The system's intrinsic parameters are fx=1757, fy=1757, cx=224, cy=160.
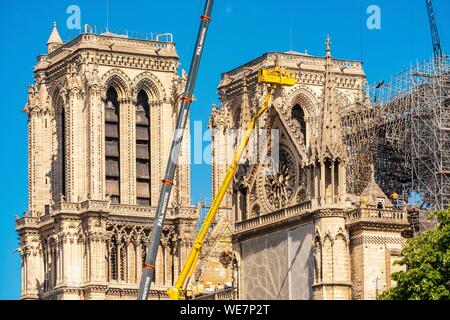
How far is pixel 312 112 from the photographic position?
127m

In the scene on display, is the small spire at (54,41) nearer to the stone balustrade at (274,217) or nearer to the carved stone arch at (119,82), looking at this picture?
the carved stone arch at (119,82)

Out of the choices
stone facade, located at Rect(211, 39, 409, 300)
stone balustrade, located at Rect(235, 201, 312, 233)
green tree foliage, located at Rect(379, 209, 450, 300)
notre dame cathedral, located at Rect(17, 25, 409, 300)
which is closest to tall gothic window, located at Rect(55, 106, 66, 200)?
notre dame cathedral, located at Rect(17, 25, 409, 300)

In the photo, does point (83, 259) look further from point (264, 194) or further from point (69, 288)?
point (264, 194)

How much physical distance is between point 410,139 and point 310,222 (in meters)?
13.7

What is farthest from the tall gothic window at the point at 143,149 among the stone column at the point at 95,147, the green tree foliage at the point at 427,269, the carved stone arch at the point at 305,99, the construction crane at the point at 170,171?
the green tree foliage at the point at 427,269

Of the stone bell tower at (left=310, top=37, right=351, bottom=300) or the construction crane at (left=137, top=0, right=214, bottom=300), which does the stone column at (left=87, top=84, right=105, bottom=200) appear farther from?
the construction crane at (left=137, top=0, right=214, bottom=300)

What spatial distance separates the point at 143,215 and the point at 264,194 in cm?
3666

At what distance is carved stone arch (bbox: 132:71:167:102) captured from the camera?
443 ft

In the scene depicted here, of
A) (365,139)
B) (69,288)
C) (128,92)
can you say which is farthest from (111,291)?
(365,139)

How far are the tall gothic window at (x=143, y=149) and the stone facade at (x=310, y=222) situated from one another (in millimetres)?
33211

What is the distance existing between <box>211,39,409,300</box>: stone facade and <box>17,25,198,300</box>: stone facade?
30575 mm

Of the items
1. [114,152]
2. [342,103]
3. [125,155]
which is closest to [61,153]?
[114,152]

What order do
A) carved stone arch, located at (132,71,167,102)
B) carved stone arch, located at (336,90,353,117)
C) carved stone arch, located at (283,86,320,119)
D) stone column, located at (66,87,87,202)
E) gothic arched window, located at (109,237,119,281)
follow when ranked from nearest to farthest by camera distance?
1. carved stone arch, located at (336,90,353,117)
2. carved stone arch, located at (283,86,320,119)
3. stone column, located at (66,87,87,202)
4. gothic arched window, located at (109,237,119,281)
5. carved stone arch, located at (132,71,167,102)

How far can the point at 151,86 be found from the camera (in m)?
136
